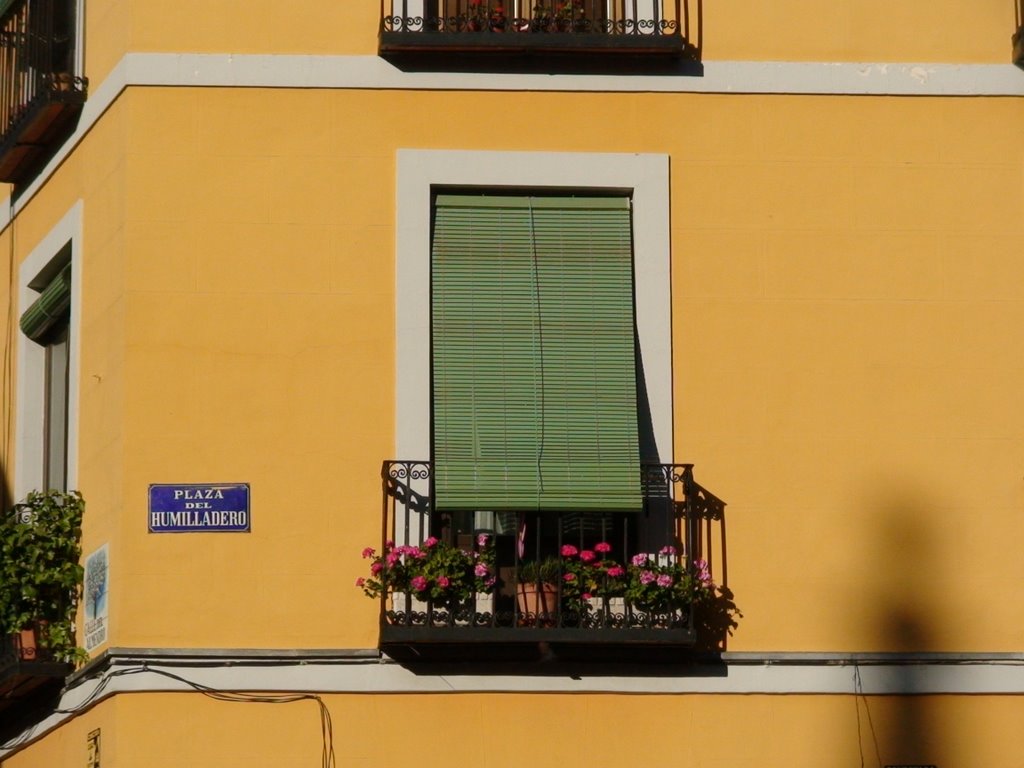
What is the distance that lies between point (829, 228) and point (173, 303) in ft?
13.7

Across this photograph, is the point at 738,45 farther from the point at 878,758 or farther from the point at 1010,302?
the point at 878,758

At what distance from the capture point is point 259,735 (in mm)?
14953

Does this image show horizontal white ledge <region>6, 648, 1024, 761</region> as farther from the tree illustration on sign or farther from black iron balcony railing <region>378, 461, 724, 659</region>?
the tree illustration on sign

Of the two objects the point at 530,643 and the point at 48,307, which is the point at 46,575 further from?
the point at 530,643

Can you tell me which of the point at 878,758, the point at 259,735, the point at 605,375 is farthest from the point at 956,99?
the point at 259,735

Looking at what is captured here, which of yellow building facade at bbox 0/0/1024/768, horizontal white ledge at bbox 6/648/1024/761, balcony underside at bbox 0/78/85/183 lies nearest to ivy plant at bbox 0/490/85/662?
yellow building facade at bbox 0/0/1024/768

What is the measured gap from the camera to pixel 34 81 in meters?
17.2

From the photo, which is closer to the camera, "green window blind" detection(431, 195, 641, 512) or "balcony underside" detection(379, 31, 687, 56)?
"green window blind" detection(431, 195, 641, 512)

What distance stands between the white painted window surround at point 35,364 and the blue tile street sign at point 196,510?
1.36 m

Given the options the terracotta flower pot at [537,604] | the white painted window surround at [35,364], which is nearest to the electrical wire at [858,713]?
the terracotta flower pot at [537,604]

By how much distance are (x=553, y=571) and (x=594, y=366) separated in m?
1.35

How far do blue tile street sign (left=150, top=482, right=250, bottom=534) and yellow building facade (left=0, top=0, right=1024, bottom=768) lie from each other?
0.24 feet

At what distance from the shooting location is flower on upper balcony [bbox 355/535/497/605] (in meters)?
14.9

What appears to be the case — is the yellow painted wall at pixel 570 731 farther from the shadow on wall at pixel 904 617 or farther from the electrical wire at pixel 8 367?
the electrical wire at pixel 8 367
